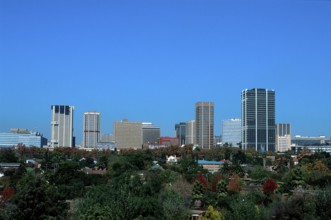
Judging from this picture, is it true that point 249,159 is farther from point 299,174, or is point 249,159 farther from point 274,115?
point 274,115

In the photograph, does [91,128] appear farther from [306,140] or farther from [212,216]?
[212,216]

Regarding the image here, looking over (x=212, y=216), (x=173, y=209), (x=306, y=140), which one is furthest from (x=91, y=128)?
(x=212, y=216)

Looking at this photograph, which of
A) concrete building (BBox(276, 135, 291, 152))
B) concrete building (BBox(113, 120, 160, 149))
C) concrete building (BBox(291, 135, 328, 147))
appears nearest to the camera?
concrete building (BBox(276, 135, 291, 152))

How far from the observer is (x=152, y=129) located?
425 feet

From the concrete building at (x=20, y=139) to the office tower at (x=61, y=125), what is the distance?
5659 millimetres

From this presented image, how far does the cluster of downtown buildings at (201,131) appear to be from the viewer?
88.6 meters

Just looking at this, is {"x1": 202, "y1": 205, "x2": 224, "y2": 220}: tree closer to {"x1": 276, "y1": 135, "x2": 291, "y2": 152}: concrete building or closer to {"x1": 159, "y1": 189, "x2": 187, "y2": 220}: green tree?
{"x1": 159, "y1": 189, "x2": 187, "y2": 220}: green tree

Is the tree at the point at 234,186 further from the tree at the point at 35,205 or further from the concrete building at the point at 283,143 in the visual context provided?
the concrete building at the point at 283,143

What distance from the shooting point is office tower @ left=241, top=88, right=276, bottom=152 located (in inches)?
3479

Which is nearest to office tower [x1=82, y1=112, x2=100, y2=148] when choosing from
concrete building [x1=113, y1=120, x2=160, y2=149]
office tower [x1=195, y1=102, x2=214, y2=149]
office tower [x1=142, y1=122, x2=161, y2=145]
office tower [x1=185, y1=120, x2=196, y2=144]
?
office tower [x1=142, y1=122, x2=161, y2=145]

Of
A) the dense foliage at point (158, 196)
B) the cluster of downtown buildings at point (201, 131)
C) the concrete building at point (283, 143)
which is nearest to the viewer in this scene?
the dense foliage at point (158, 196)

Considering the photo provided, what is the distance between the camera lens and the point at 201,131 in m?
100

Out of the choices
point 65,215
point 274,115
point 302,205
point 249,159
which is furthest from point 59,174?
point 274,115

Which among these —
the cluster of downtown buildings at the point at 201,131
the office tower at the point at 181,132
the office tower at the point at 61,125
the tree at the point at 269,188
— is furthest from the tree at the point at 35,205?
the office tower at the point at 181,132
